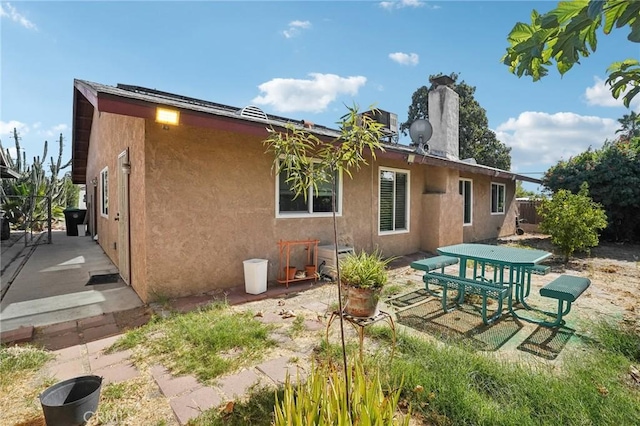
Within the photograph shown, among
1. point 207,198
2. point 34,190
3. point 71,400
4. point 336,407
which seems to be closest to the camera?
point 336,407

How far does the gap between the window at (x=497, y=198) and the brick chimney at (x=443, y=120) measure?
3.27m

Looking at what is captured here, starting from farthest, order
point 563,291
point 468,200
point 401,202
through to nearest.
Answer: point 468,200 < point 401,202 < point 563,291

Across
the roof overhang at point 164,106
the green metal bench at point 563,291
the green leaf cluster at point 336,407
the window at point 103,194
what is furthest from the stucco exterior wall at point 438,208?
the window at point 103,194

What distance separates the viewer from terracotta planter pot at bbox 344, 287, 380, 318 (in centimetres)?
245

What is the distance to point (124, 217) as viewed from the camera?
601 centimetres

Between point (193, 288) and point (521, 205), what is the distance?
18695mm

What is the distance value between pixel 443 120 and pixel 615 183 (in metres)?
7.29

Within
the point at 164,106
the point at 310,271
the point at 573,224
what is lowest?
the point at 310,271

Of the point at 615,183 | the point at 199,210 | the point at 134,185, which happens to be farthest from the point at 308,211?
the point at 615,183

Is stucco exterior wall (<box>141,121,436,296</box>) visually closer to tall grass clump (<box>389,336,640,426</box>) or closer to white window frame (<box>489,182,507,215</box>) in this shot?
tall grass clump (<box>389,336,640,426</box>)

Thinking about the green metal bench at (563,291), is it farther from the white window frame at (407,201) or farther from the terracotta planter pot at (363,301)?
the white window frame at (407,201)

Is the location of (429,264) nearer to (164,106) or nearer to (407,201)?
(407,201)

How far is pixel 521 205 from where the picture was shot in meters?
17.7

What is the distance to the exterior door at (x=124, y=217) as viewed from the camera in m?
5.73
